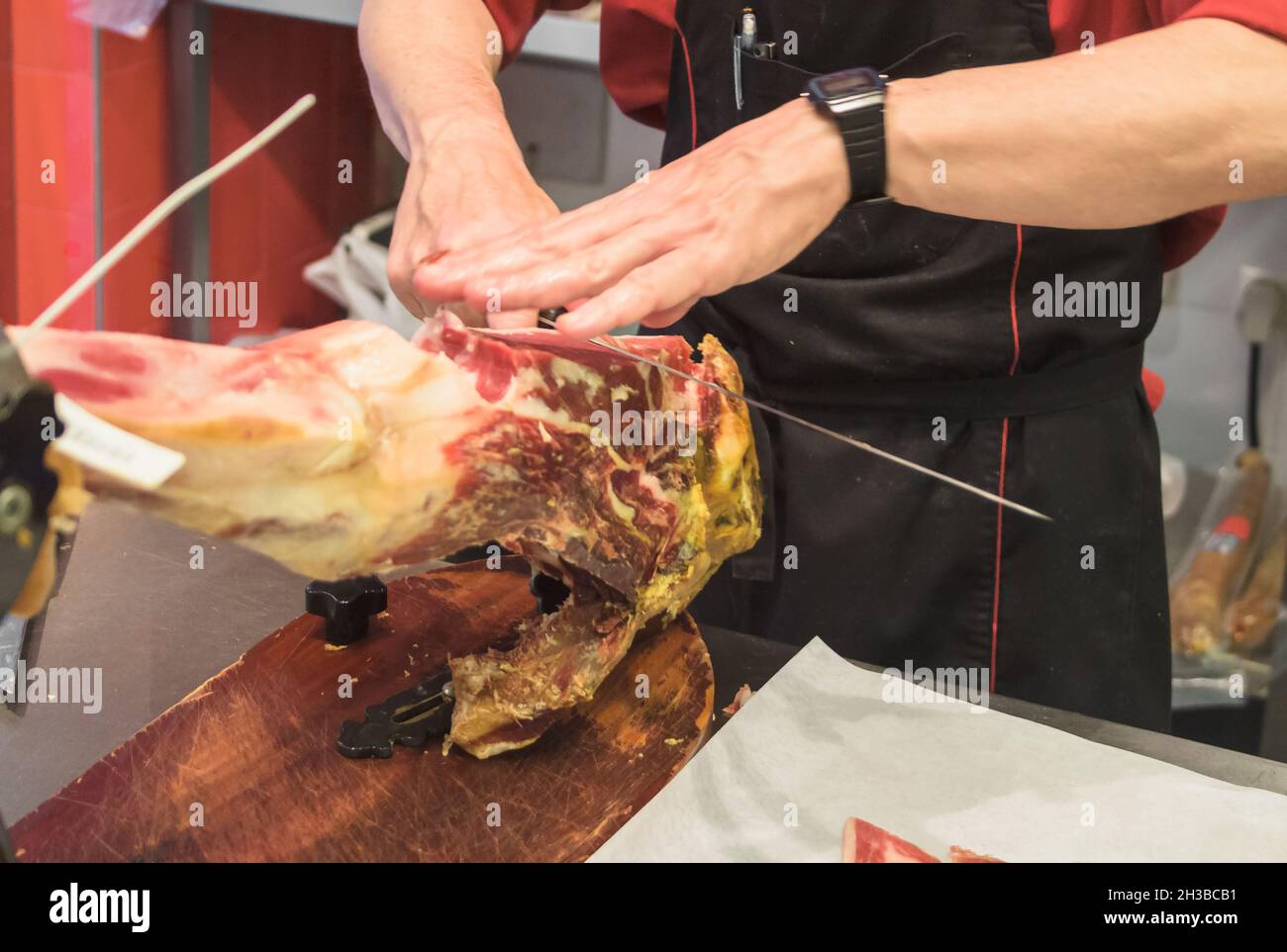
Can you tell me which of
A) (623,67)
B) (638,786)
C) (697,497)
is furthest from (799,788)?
(623,67)

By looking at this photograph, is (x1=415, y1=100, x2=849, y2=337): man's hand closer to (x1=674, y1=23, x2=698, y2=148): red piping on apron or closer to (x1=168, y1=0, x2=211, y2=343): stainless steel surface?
(x1=674, y1=23, x2=698, y2=148): red piping on apron

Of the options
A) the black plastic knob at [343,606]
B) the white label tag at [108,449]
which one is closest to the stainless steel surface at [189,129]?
the black plastic knob at [343,606]

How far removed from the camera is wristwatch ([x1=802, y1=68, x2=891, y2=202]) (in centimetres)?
118

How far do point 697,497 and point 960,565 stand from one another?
37 centimetres

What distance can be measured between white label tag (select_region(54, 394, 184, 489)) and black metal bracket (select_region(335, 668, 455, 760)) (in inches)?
18.3

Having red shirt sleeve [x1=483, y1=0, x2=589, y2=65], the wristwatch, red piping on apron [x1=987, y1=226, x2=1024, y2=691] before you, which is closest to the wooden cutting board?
red piping on apron [x1=987, y1=226, x2=1024, y2=691]

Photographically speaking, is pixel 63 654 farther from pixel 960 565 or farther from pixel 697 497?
pixel 960 565

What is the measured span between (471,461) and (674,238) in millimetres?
253

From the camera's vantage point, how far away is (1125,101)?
1192 millimetres

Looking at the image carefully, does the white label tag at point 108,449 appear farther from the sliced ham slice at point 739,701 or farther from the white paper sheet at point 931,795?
the sliced ham slice at point 739,701

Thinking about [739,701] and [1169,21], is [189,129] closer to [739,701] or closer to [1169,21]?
[739,701]

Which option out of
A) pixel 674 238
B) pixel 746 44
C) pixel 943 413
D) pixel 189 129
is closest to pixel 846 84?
pixel 674 238

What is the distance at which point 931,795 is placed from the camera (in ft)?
4.27

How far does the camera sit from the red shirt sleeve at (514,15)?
1727 mm
